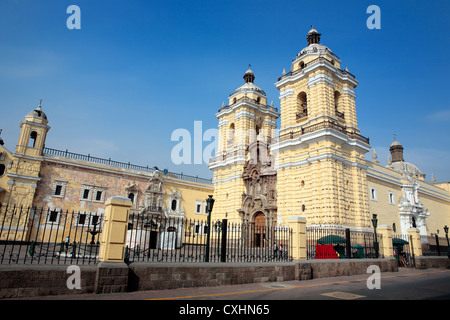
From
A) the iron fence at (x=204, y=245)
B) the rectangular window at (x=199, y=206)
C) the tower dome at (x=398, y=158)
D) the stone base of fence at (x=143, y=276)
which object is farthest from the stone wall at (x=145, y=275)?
the tower dome at (x=398, y=158)

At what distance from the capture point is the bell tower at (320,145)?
22344 mm

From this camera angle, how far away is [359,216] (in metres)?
23.1

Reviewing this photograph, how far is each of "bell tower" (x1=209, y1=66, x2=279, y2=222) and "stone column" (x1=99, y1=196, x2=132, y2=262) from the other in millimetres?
22646

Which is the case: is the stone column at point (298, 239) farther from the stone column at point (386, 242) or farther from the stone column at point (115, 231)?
the stone column at point (386, 242)

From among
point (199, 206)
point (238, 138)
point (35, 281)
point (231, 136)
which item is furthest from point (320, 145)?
point (35, 281)

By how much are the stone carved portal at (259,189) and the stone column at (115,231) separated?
66.3 feet

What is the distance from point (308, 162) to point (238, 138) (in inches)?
414

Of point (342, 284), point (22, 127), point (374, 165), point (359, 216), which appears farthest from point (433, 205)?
point (22, 127)

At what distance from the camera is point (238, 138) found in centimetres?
3262

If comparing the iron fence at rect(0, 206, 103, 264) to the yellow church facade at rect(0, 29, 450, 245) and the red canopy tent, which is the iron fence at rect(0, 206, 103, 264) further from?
the red canopy tent
